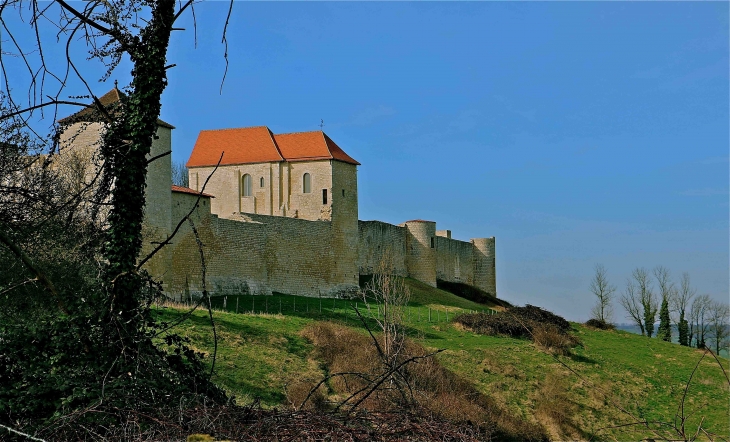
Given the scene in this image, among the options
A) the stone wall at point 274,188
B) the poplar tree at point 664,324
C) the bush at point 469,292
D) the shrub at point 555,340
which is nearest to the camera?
the shrub at point 555,340

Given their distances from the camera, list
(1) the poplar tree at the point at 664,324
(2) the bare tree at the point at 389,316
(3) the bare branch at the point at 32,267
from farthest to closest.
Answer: (1) the poplar tree at the point at 664,324 → (2) the bare tree at the point at 389,316 → (3) the bare branch at the point at 32,267

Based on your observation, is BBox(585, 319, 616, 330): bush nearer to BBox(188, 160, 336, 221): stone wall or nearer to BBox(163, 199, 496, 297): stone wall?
BBox(163, 199, 496, 297): stone wall

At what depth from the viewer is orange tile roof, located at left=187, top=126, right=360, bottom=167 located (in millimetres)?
42062

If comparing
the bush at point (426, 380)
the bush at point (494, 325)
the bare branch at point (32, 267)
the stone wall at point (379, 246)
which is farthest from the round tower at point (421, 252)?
the bare branch at point (32, 267)

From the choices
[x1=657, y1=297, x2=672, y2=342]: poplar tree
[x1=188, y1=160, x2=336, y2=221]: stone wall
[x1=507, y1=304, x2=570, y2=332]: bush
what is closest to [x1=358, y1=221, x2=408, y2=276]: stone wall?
[x1=188, y1=160, x2=336, y2=221]: stone wall

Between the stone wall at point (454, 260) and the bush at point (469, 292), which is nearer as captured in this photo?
the bush at point (469, 292)

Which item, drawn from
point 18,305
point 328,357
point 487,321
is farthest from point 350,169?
point 18,305

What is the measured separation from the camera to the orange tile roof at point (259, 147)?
42.1 meters

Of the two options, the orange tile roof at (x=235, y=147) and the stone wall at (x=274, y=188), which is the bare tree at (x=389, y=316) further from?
the orange tile roof at (x=235, y=147)

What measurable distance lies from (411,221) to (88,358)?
4444 cm

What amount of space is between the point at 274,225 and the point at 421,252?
567 inches

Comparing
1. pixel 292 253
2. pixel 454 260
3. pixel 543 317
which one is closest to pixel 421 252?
pixel 454 260

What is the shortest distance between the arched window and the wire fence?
8808 mm

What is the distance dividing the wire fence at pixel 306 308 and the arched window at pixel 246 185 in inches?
347
